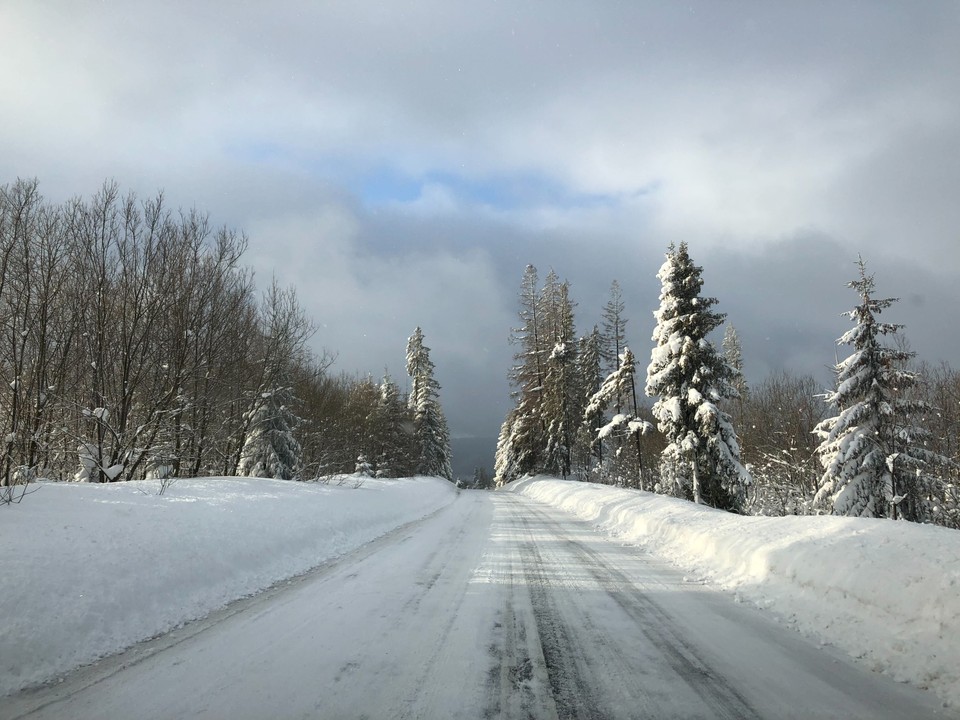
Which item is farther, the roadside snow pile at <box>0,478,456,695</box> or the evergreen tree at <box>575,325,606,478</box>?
the evergreen tree at <box>575,325,606,478</box>

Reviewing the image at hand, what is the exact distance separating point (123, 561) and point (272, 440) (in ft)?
62.0

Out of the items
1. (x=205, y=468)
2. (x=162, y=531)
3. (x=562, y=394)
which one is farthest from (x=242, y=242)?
(x=562, y=394)

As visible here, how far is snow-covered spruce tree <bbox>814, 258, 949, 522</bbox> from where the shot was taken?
16.3 metres

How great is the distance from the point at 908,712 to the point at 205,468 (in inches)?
859

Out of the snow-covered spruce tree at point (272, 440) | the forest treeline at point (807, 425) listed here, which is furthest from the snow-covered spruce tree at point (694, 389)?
the snow-covered spruce tree at point (272, 440)

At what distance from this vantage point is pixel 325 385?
2650 centimetres

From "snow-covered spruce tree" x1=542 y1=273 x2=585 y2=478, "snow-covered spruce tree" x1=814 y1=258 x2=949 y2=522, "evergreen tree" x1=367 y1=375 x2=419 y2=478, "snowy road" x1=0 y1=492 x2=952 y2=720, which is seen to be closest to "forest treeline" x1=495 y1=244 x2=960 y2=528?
"snow-covered spruce tree" x1=814 y1=258 x2=949 y2=522

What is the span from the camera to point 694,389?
66.6ft

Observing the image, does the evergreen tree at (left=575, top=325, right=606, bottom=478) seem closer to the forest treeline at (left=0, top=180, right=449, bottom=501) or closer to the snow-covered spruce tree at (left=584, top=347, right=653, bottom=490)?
the snow-covered spruce tree at (left=584, top=347, right=653, bottom=490)

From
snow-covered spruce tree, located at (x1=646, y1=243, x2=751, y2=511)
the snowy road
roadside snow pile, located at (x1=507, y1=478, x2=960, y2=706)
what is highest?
snow-covered spruce tree, located at (x1=646, y1=243, x2=751, y2=511)

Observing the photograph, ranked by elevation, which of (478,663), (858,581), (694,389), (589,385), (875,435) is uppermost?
(589,385)

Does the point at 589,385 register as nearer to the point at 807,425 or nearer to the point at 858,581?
the point at 807,425

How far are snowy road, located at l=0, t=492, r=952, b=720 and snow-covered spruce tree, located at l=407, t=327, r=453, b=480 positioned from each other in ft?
150

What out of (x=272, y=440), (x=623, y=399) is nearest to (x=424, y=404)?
(x=623, y=399)
